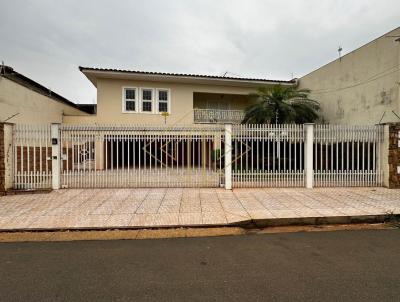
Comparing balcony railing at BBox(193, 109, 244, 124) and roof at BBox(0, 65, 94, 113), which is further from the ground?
roof at BBox(0, 65, 94, 113)

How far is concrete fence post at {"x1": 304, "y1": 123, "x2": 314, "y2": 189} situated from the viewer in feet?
28.8

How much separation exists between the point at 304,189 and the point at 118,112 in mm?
11121

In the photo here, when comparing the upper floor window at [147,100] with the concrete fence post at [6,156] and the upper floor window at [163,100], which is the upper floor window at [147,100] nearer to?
the upper floor window at [163,100]

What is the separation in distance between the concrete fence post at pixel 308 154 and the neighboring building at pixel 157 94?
26.7 ft

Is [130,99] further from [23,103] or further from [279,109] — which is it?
[279,109]

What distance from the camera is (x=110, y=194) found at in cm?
805

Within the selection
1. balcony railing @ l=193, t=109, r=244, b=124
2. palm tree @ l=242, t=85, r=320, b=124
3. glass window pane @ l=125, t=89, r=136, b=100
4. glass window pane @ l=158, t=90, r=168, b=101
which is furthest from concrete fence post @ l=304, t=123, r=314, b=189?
glass window pane @ l=125, t=89, r=136, b=100

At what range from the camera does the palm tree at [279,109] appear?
13.4 m

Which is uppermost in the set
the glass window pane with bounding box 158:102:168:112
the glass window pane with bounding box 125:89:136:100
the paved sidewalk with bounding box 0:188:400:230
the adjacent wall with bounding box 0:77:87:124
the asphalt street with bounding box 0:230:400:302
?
the glass window pane with bounding box 125:89:136:100

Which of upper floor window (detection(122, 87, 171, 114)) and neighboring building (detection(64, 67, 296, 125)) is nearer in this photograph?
neighboring building (detection(64, 67, 296, 125))

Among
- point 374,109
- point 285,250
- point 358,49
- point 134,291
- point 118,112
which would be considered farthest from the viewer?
point 118,112

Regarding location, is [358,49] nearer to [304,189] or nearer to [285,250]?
[304,189]

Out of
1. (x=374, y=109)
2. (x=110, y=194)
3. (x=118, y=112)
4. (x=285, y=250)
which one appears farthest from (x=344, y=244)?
(x=118, y=112)

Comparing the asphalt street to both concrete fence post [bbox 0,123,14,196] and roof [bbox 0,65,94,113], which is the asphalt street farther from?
roof [bbox 0,65,94,113]
